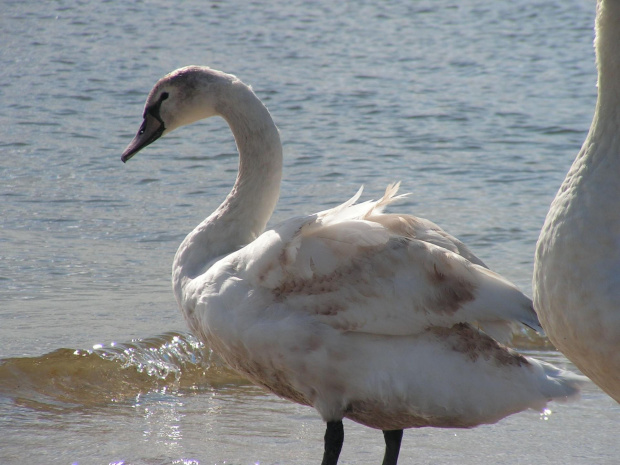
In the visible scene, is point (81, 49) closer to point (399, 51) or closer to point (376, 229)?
point (399, 51)

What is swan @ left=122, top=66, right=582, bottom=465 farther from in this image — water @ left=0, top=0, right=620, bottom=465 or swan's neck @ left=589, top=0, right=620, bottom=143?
swan's neck @ left=589, top=0, right=620, bottom=143

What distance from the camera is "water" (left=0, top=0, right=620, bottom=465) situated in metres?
4.27

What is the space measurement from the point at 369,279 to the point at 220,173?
544 cm

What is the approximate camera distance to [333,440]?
3562 millimetres

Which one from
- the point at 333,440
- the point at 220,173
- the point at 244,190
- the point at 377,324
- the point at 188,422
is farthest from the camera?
Result: the point at 220,173

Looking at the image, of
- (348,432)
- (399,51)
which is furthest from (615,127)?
(399,51)

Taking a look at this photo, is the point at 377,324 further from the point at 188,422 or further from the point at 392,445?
the point at 188,422

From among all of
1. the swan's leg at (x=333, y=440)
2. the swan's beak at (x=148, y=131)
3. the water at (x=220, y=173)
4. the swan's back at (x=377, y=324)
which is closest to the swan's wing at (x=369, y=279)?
the swan's back at (x=377, y=324)

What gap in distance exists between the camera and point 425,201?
7.96m

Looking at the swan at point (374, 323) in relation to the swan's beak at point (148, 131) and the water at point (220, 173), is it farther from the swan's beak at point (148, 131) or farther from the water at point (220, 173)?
the swan's beak at point (148, 131)

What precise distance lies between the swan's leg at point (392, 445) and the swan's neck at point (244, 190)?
3.23 feet

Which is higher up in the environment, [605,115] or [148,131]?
[605,115]

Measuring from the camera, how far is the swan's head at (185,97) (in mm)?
4414

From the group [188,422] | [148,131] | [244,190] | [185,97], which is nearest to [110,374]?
[188,422]
